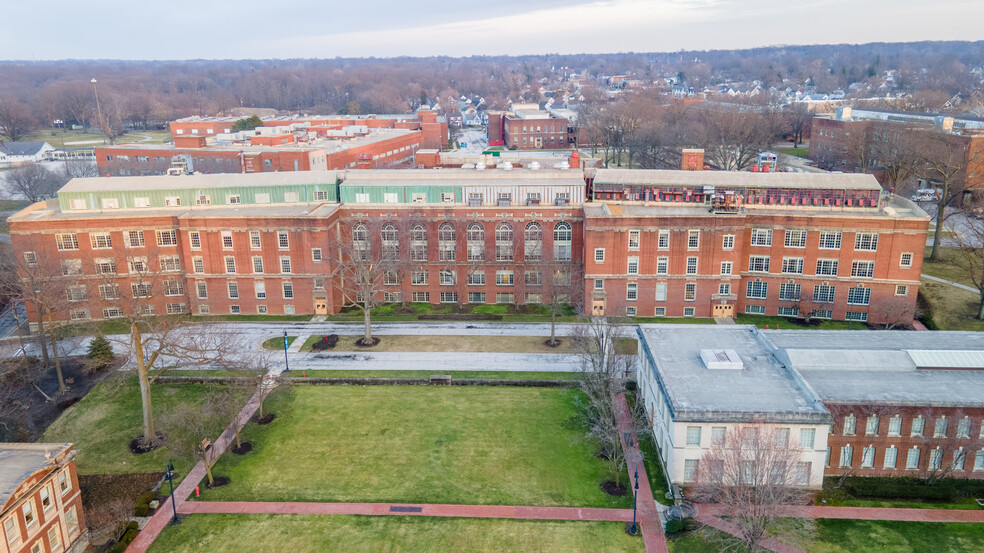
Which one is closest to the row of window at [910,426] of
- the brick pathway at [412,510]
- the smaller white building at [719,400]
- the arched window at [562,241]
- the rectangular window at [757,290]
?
the smaller white building at [719,400]

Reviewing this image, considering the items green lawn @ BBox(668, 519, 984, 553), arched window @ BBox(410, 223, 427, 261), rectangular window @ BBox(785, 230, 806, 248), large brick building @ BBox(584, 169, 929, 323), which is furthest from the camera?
arched window @ BBox(410, 223, 427, 261)

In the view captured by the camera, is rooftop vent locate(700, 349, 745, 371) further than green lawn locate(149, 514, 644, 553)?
Yes

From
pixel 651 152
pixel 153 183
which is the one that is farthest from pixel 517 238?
pixel 651 152

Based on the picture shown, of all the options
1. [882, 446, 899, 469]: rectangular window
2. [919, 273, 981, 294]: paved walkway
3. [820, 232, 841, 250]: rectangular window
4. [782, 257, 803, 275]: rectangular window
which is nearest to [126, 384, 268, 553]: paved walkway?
[882, 446, 899, 469]: rectangular window

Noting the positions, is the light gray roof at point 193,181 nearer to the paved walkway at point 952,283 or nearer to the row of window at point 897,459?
the row of window at point 897,459

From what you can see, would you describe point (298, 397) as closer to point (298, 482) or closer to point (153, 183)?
point (298, 482)

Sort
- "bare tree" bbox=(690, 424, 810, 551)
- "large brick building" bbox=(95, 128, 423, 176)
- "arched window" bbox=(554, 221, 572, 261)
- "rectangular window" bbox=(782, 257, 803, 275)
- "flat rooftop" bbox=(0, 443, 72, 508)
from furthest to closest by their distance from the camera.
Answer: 1. "large brick building" bbox=(95, 128, 423, 176)
2. "arched window" bbox=(554, 221, 572, 261)
3. "rectangular window" bbox=(782, 257, 803, 275)
4. "bare tree" bbox=(690, 424, 810, 551)
5. "flat rooftop" bbox=(0, 443, 72, 508)

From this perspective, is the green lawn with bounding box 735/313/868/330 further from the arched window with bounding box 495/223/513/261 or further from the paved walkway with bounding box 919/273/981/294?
the arched window with bounding box 495/223/513/261
